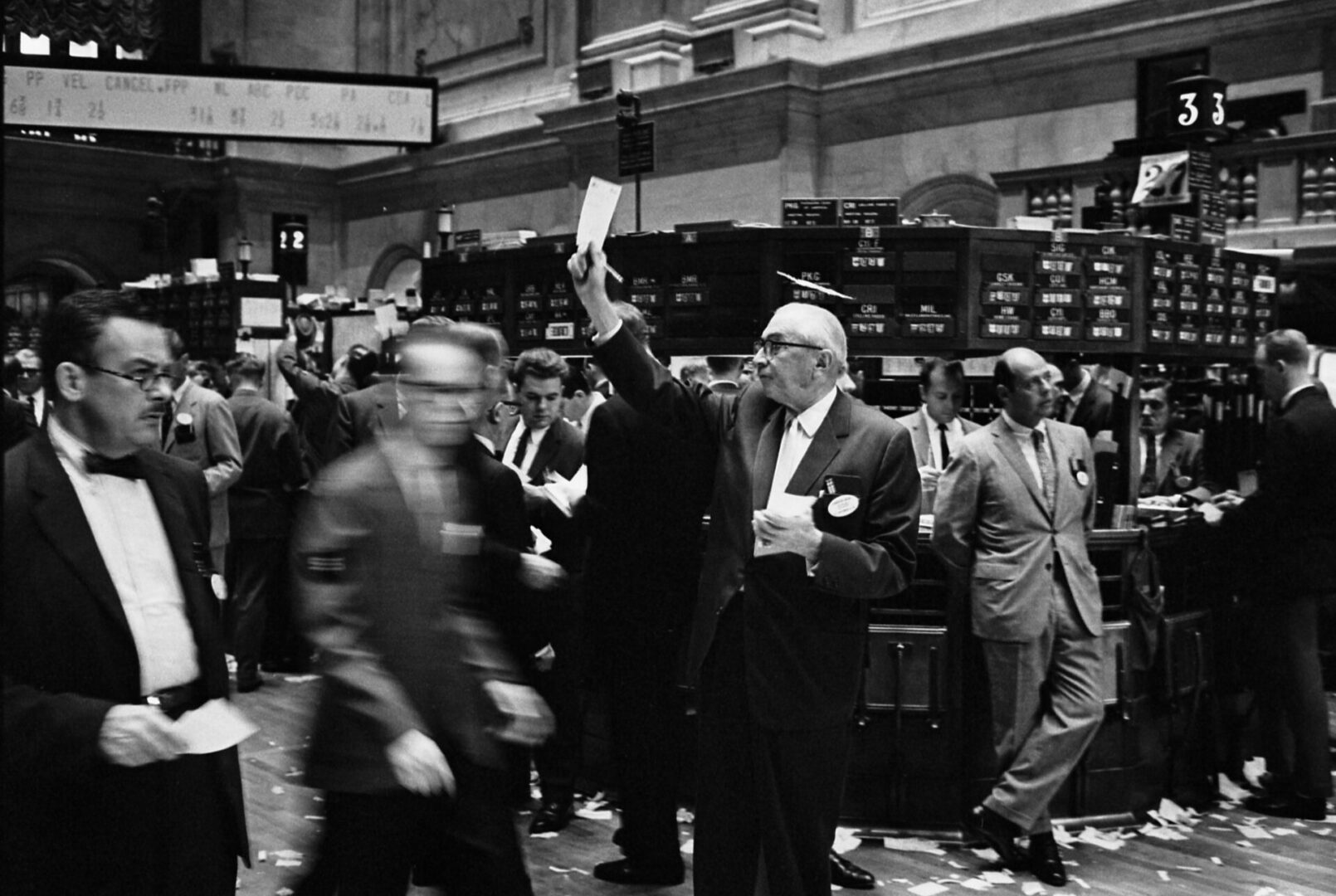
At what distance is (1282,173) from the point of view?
10141 mm

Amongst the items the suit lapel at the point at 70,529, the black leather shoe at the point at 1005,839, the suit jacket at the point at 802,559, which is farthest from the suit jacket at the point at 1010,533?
the suit lapel at the point at 70,529

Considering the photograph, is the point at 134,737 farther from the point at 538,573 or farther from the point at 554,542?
the point at 554,542

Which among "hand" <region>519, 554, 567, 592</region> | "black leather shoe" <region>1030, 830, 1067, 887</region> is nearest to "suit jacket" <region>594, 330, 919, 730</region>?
"hand" <region>519, 554, 567, 592</region>

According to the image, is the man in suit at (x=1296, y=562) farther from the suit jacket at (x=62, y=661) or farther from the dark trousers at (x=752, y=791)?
the suit jacket at (x=62, y=661)

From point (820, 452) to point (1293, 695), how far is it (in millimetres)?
3204

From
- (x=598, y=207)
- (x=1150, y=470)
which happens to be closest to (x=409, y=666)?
(x=598, y=207)

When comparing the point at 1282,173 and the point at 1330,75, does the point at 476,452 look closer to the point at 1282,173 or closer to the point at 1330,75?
the point at 1282,173

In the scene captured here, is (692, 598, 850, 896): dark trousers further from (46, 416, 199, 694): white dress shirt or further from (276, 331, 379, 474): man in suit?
(276, 331, 379, 474): man in suit

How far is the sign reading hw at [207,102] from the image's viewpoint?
316 inches

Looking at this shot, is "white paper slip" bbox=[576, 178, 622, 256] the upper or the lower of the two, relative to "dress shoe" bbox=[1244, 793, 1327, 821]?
upper

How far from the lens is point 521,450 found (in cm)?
570

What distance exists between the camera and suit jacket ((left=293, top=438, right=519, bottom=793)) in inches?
104

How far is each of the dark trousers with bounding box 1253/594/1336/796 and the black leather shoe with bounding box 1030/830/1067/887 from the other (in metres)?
1.44

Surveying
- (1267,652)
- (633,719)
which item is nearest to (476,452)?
(633,719)
